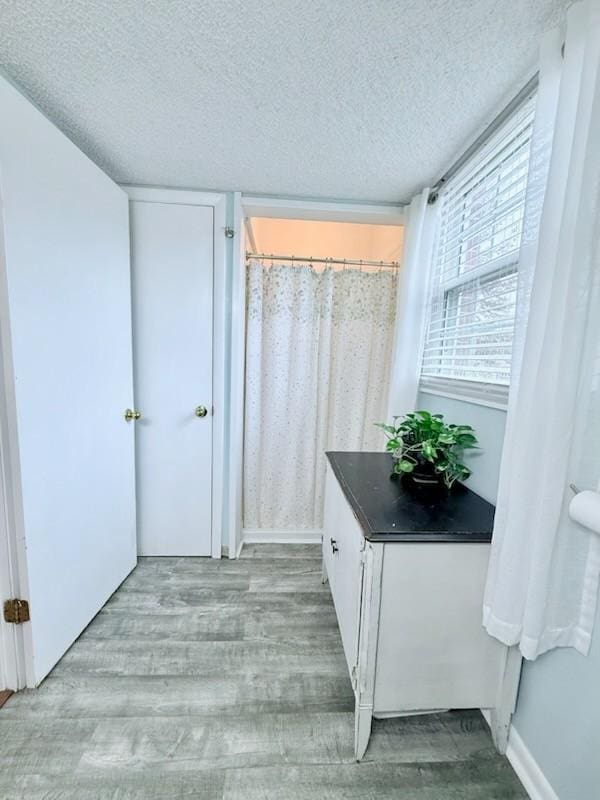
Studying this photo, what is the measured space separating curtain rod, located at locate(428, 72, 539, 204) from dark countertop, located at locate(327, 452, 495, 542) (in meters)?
1.36

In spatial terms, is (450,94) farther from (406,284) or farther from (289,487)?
(289,487)

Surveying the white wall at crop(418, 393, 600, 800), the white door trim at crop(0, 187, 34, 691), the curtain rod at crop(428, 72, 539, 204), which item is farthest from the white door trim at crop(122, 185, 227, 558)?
the white wall at crop(418, 393, 600, 800)

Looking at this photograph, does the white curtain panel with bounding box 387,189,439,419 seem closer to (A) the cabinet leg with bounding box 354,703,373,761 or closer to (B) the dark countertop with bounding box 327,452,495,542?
(B) the dark countertop with bounding box 327,452,495,542

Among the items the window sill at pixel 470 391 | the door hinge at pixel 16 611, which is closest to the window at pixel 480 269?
the window sill at pixel 470 391

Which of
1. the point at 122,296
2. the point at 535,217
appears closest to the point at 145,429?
the point at 122,296

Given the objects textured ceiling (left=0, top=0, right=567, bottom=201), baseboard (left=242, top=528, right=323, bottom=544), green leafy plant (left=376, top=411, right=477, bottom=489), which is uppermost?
textured ceiling (left=0, top=0, right=567, bottom=201)

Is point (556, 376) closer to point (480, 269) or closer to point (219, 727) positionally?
point (480, 269)

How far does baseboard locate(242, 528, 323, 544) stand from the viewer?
93.0 inches

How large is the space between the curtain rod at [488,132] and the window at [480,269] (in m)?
0.02

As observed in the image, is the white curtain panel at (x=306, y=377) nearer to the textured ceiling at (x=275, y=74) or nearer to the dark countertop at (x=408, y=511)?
the textured ceiling at (x=275, y=74)

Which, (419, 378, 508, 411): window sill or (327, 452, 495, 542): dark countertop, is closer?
(327, 452, 495, 542): dark countertop

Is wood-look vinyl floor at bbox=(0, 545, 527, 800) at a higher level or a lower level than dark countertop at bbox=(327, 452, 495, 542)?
lower

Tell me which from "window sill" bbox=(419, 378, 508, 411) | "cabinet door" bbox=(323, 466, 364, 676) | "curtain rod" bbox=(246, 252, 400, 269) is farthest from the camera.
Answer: "curtain rod" bbox=(246, 252, 400, 269)

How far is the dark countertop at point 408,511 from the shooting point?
0.98 m
